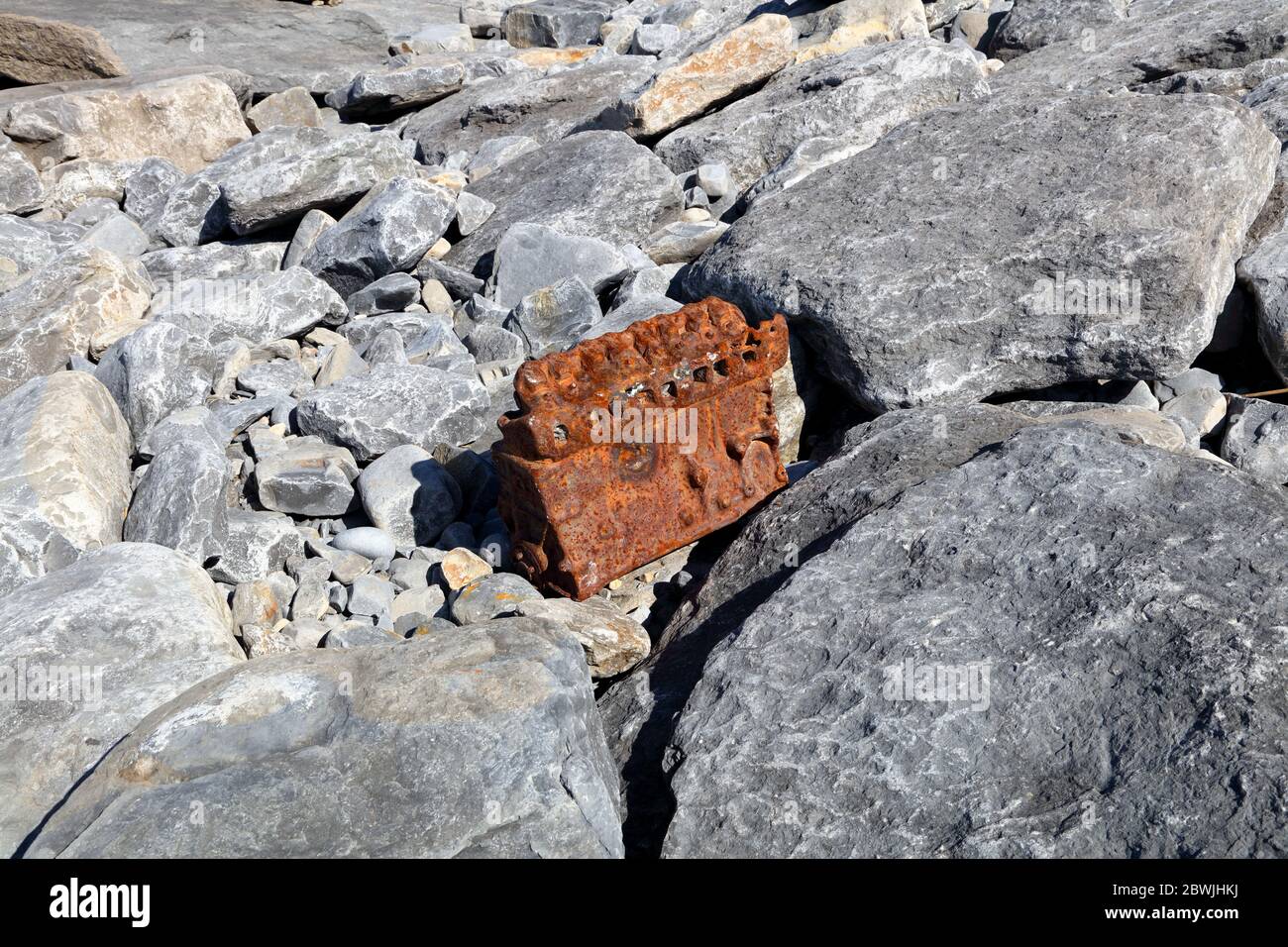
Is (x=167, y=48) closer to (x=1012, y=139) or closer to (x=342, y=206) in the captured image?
(x=342, y=206)

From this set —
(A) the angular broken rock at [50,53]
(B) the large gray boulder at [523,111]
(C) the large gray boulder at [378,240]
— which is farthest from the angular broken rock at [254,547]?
(A) the angular broken rock at [50,53]

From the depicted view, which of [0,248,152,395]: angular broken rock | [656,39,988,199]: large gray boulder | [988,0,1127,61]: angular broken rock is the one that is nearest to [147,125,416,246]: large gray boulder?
[0,248,152,395]: angular broken rock

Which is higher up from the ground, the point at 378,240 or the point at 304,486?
the point at 378,240

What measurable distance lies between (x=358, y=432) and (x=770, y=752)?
2422 mm

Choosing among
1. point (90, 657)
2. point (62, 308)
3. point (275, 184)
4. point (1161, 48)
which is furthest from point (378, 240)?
point (1161, 48)

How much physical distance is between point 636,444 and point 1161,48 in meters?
4.65

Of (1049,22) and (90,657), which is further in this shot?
(1049,22)

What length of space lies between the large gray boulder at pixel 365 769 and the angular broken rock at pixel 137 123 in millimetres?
6781

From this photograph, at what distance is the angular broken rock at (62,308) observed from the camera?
4.94 meters

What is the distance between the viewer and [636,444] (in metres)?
3.53

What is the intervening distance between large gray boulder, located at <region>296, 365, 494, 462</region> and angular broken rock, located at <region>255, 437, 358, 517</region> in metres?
0.19

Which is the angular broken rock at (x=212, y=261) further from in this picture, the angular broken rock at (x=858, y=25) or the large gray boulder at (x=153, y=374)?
the angular broken rock at (x=858, y=25)

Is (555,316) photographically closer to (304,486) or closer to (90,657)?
(304,486)

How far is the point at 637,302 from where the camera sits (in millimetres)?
4672
